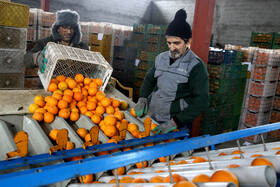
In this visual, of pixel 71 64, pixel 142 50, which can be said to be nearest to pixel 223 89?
pixel 142 50

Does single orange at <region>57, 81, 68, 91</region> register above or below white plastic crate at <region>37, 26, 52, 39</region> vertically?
below

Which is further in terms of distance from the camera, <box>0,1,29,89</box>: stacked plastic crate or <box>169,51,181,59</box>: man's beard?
<box>0,1,29,89</box>: stacked plastic crate

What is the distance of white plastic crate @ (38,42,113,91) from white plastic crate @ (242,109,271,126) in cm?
504

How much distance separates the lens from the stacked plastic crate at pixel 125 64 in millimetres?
8445

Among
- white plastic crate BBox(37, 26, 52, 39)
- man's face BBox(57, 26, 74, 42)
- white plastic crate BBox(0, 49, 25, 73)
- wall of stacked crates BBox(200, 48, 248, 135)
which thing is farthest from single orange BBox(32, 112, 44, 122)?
white plastic crate BBox(37, 26, 52, 39)

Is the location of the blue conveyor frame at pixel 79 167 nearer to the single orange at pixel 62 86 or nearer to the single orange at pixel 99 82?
the single orange at pixel 62 86

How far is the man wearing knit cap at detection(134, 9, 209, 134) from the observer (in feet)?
8.10

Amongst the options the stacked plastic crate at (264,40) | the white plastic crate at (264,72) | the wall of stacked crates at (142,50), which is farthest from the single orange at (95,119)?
the stacked plastic crate at (264,40)

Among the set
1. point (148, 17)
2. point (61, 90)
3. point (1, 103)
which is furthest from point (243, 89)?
point (148, 17)

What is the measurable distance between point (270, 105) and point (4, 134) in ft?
22.2

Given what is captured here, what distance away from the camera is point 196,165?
1482mm

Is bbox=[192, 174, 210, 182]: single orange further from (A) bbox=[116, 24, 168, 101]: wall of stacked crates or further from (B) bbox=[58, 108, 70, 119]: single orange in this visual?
(A) bbox=[116, 24, 168, 101]: wall of stacked crates

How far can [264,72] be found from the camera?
634 cm

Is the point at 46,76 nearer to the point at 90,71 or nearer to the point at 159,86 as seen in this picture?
the point at 90,71
